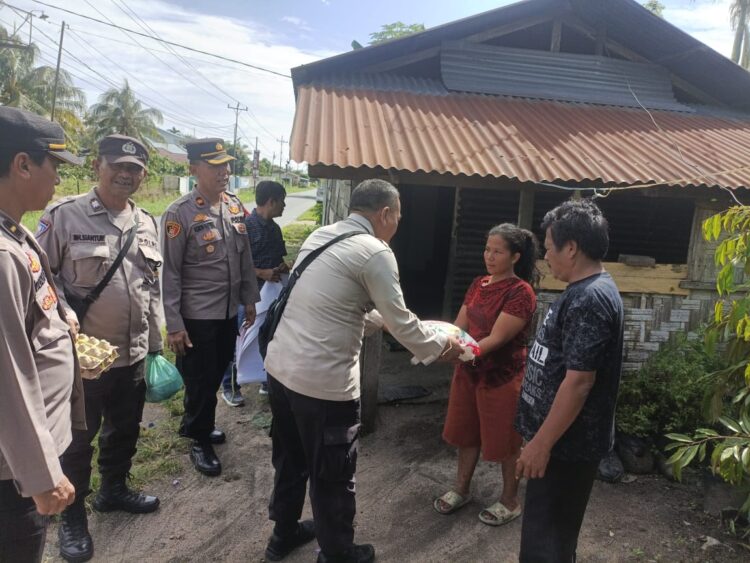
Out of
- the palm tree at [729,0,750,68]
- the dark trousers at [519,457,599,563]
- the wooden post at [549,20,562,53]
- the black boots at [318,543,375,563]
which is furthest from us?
the palm tree at [729,0,750,68]

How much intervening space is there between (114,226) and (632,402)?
12.5 ft

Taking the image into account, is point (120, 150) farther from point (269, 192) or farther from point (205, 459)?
point (205, 459)

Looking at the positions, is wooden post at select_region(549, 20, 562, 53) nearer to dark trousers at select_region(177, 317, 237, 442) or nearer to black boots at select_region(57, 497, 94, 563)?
dark trousers at select_region(177, 317, 237, 442)

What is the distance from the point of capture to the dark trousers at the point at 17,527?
163 cm

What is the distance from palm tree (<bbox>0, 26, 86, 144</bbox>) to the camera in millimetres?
26828

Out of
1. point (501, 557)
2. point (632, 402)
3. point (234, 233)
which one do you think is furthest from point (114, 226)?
point (632, 402)

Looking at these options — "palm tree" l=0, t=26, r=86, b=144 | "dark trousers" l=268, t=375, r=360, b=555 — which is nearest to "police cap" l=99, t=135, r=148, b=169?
"dark trousers" l=268, t=375, r=360, b=555

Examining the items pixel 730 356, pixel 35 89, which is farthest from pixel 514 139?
pixel 35 89

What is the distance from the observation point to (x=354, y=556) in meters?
2.57

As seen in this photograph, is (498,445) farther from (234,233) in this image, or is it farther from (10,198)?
(10,198)

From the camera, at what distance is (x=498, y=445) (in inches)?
115

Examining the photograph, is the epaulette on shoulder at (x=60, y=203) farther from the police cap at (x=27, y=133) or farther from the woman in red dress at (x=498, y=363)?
the woman in red dress at (x=498, y=363)

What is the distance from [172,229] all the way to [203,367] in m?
0.94

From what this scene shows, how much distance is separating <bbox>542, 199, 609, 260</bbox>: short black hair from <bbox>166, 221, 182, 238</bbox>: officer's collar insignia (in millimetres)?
2308
